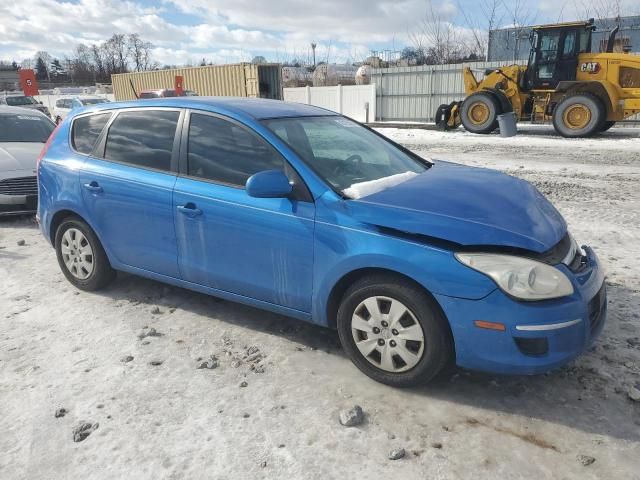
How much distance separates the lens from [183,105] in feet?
12.9

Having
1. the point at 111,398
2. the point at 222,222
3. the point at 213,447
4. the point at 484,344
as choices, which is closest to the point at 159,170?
the point at 222,222

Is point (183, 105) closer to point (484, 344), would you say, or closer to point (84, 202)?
point (84, 202)

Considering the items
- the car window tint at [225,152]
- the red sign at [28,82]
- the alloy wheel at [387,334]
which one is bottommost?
the alloy wheel at [387,334]

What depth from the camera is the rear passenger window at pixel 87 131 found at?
4410 mm

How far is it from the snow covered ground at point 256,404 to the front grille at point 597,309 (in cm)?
39

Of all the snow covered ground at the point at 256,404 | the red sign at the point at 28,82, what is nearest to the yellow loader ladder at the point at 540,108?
the snow covered ground at the point at 256,404

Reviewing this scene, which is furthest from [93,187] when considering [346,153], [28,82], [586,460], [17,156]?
[28,82]

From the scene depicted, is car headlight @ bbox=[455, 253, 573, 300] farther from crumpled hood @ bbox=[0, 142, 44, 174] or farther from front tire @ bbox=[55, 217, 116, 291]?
crumpled hood @ bbox=[0, 142, 44, 174]

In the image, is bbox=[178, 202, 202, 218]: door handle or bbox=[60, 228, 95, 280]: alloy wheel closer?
bbox=[178, 202, 202, 218]: door handle

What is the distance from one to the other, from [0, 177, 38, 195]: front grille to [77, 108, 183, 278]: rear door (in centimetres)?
337

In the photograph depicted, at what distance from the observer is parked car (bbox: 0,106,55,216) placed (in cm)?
696

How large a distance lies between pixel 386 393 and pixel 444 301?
27.5 inches

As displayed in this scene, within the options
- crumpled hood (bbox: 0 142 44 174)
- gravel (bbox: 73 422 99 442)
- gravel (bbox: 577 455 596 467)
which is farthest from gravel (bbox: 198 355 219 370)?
crumpled hood (bbox: 0 142 44 174)

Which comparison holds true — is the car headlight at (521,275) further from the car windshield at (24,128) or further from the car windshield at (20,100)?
the car windshield at (20,100)
